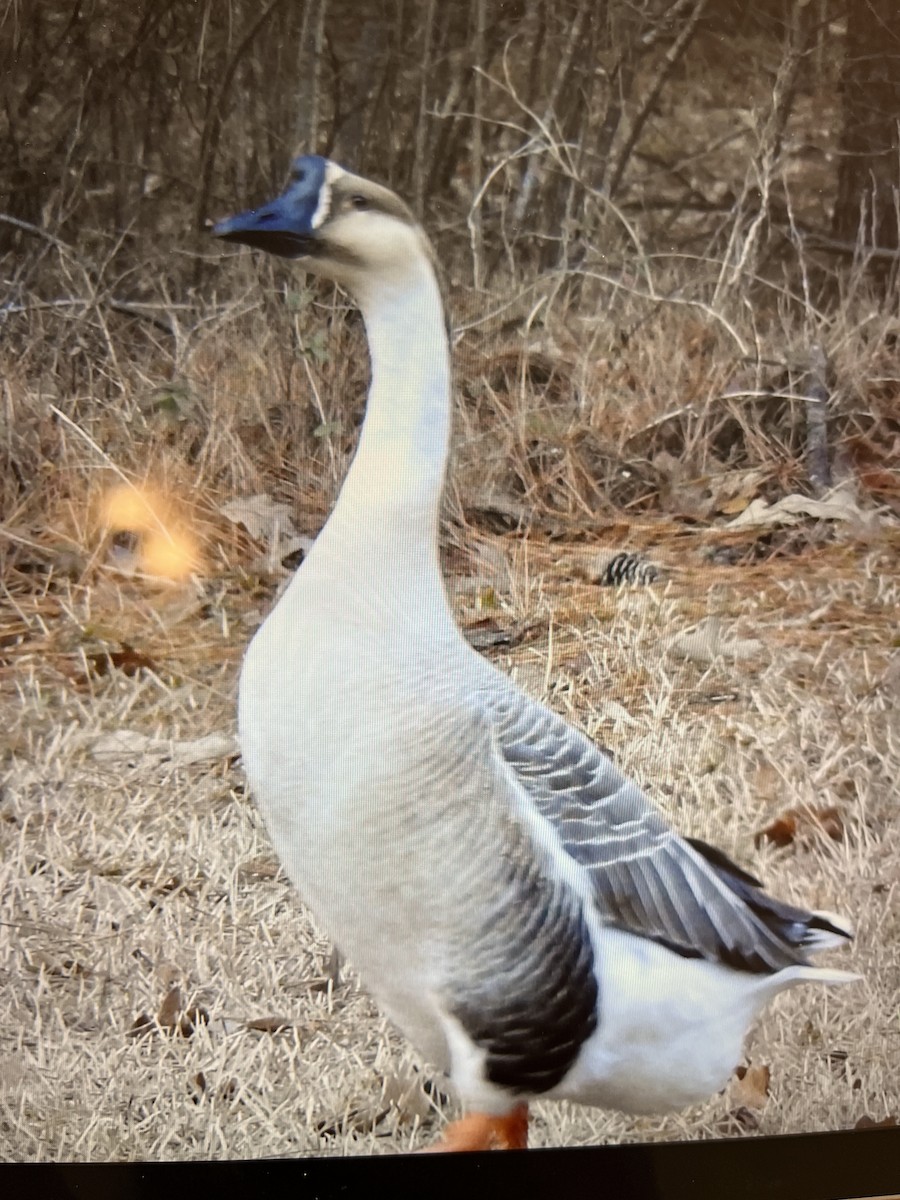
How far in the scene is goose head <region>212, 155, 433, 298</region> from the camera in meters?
0.91

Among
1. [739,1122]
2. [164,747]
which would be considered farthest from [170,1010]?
[739,1122]

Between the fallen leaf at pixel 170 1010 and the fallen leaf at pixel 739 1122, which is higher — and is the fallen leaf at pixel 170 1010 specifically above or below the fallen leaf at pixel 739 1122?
above

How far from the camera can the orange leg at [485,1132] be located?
3.04 ft

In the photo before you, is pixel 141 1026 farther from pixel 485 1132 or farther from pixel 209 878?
pixel 485 1132

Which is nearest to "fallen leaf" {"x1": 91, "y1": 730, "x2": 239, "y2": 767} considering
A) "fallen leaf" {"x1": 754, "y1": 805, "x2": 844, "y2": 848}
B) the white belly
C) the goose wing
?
the goose wing

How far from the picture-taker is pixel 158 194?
92cm

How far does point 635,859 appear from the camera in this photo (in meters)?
0.92

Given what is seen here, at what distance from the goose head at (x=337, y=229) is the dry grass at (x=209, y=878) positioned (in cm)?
27

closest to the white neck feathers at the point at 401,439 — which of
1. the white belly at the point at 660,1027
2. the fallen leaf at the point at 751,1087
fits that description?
the white belly at the point at 660,1027

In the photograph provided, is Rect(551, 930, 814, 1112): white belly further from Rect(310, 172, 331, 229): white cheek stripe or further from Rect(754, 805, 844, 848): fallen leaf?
Rect(310, 172, 331, 229): white cheek stripe

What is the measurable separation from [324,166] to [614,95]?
272 millimetres

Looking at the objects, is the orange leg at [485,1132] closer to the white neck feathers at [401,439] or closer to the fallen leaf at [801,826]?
the fallen leaf at [801,826]

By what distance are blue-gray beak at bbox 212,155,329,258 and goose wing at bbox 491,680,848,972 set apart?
44 cm

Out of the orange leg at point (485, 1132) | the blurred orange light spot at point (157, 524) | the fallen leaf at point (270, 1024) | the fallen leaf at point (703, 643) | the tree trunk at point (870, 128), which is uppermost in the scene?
the tree trunk at point (870, 128)
